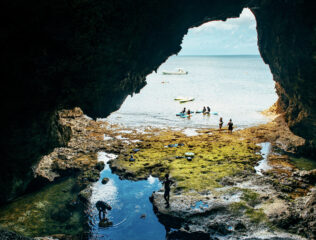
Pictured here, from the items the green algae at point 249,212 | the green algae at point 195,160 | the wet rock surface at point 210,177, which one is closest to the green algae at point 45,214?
the wet rock surface at point 210,177

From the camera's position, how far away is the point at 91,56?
14.0 m

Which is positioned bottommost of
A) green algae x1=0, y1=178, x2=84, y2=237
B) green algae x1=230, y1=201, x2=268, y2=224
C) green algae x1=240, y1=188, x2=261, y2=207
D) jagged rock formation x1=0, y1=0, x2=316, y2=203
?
green algae x1=0, y1=178, x2=84, y2=237

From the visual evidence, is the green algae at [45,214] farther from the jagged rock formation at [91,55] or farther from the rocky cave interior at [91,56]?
the jagged rock formation at [91,55]

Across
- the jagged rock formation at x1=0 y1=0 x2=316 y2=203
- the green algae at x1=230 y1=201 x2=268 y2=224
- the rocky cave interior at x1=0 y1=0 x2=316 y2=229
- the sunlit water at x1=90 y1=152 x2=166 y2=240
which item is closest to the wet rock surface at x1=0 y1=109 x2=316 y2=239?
the green algae at x1=230 y1=201 x2=268 y2=224

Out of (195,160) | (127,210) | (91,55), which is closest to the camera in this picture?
(91,55)

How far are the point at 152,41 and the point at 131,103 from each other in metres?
38.1

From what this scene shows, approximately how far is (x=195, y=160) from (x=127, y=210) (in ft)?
27.0

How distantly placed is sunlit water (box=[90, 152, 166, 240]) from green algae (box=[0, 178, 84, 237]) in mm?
1257

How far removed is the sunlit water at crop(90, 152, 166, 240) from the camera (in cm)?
1319

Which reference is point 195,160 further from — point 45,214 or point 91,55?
point 91,55

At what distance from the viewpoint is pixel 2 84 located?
464 inches

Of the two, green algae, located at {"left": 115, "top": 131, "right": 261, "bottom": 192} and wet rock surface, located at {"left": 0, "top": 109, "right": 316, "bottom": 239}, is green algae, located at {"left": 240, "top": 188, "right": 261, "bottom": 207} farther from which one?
green algae, located at {"left": 115, "top": 131, "right": 261, "bottom": 192}

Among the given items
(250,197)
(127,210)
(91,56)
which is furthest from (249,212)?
(91,56)

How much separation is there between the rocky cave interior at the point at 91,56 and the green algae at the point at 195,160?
5.64m
